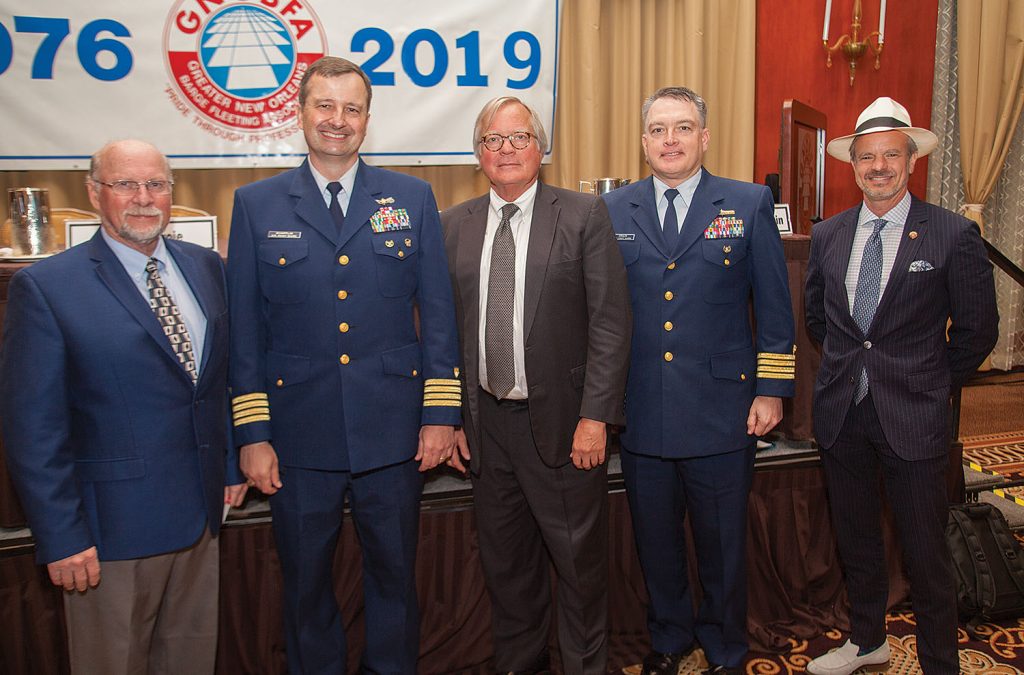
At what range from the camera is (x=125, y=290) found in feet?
5.24

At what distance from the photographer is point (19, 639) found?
2.14 meters

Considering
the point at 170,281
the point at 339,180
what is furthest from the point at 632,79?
the point at 170,281

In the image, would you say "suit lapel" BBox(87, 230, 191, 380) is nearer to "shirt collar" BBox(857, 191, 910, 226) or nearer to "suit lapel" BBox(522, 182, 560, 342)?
"suit lapel" BBox(522, 182, 560, 342)

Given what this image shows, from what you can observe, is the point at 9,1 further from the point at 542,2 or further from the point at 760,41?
the point at 760,41

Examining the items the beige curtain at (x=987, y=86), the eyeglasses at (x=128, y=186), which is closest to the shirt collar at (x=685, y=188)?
the eyeglasses at (x=128, y=186)

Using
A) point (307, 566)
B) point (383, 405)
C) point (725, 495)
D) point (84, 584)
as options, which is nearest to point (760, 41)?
point (725, 495)

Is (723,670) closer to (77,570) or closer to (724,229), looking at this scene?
(724,229)

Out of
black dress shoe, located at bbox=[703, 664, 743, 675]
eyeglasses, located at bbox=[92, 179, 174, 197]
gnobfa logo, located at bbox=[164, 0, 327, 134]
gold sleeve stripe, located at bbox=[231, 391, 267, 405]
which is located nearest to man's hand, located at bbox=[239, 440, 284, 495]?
gold sleeve stripe, located at bbox=[231, 391, 267, 405]

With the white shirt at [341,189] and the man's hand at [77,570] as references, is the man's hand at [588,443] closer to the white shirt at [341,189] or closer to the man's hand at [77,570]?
the white shirt at [341,189]

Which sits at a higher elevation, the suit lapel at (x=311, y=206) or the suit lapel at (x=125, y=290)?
the suit lapel at (x=311, y=206)

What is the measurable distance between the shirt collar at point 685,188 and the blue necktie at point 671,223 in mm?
17

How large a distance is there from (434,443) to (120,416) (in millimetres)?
729

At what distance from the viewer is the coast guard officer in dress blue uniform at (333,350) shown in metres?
1.86

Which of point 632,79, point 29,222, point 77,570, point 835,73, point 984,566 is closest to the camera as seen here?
point 77,570
